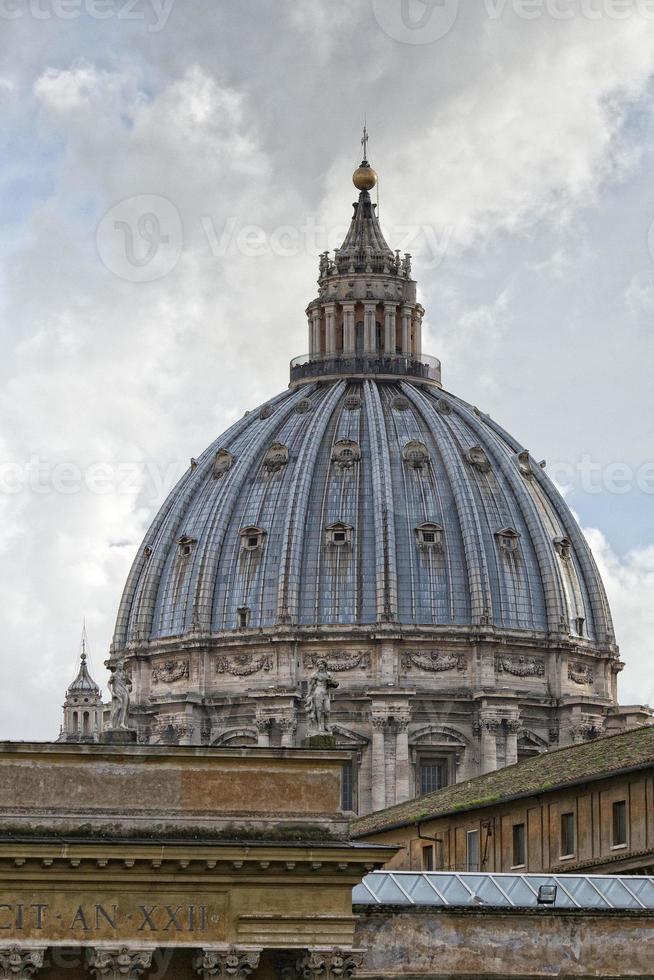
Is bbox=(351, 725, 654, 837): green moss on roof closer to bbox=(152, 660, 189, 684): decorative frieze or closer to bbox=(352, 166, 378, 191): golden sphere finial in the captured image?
bbox=(152, 660, 189, 684): decorative frieze

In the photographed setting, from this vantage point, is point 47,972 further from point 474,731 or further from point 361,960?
point 474,731

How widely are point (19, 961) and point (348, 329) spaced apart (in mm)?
97503

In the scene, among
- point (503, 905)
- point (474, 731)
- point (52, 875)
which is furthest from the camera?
point (474, 731)

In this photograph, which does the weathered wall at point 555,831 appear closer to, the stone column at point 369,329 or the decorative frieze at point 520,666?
the decorative frieze at point 520,666

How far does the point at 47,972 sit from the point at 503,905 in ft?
26.0

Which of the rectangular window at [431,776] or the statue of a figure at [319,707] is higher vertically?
the rectangular window at [431,776]

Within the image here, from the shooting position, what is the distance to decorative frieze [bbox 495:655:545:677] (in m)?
128

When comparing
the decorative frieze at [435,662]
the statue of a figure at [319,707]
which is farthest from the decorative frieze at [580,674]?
the statue of a figure at [319,707]

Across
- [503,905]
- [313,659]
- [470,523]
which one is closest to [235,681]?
[313,659]

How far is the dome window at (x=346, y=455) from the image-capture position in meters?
133

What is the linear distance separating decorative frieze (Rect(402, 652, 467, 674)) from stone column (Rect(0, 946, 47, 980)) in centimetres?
8382

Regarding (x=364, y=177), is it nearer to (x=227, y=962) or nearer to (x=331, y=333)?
(x=331, y=333)

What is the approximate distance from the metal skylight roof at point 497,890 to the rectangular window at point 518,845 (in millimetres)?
20742

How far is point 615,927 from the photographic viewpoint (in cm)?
4772
